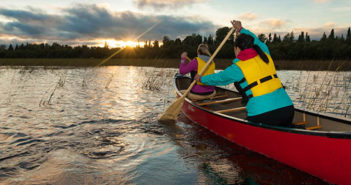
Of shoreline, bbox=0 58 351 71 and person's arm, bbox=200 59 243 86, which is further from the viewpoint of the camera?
shoreline, bbox=0 58 351 71

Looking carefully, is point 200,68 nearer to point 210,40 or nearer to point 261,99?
point 261,99

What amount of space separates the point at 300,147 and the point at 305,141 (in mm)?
168

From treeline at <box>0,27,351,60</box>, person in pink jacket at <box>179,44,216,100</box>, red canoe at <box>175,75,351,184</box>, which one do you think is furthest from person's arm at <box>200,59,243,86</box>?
treeline at <box>0,27,351,60</box>

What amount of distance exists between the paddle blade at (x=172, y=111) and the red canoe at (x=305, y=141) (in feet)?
4.35

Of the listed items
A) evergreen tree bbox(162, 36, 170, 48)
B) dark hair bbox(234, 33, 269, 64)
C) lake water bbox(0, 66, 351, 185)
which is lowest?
lake water bbox(0, 66, 351, 185)

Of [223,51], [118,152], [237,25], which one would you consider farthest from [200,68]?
[223,51]

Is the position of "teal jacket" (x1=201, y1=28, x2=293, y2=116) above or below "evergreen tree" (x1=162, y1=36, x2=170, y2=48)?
below

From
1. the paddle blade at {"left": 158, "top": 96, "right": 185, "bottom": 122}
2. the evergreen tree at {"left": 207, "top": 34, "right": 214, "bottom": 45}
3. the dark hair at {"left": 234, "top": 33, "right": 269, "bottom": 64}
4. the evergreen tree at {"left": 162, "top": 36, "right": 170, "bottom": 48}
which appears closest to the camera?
the dark hair at {"left": 234, "top": 33, "right": 269, "bottom": 64}

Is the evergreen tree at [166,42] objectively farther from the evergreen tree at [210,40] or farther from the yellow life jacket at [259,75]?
the yellow life jacket at [259,75]

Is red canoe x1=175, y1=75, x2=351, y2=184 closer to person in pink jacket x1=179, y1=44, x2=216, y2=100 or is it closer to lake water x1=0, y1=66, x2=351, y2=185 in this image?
lake water x1=0, y1=66, x2=351, y2=185

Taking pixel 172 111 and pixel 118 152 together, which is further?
pixel 172 111

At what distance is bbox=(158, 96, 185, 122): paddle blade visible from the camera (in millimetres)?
6840

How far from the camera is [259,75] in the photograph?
3828 millimetres

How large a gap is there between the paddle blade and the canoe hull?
75.8 inches
